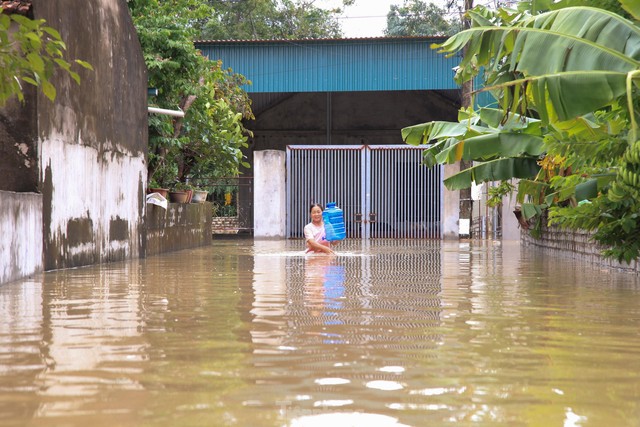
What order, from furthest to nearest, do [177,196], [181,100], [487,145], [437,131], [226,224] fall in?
1. [226,224]
2. [177,196]
3. [181,100]
4. [437,131]
5. [487,145]

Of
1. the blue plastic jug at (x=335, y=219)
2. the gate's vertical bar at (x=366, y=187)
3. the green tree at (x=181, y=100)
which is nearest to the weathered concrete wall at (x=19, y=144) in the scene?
the blue plastic jug at (x=335, y=219)

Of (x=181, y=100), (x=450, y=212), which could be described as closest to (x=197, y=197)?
(x=181, y=100)

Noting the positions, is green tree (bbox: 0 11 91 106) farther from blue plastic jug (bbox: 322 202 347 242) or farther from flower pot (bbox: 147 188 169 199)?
flower pot (bbox: 147 188 169 199)

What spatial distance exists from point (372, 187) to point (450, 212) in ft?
8.18

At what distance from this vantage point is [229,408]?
346cm

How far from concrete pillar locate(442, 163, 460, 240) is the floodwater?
17932 millimetres

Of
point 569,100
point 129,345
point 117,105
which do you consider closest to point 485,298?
point 569,100

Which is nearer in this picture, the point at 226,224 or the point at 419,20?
the point at 226,224

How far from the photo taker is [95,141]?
13.8 meters

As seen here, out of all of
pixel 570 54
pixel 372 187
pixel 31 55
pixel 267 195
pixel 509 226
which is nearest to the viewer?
pixel 31 55

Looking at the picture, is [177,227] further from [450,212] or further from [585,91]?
[585,91]

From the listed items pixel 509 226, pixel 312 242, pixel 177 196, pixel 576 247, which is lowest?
pixel 576 247

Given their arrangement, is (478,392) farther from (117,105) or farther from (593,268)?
(117,105)

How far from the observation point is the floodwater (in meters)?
3.43
